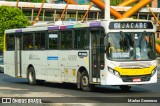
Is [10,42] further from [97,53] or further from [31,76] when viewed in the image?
[97,53]

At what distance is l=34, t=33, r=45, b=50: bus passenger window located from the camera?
2750cm

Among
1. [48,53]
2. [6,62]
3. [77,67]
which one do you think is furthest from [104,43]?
[6,62]

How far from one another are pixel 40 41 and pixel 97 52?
5.65 meters

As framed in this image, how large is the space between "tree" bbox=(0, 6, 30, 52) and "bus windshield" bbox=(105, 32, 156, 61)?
189 feet

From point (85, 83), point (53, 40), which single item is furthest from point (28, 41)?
point (85, 83)

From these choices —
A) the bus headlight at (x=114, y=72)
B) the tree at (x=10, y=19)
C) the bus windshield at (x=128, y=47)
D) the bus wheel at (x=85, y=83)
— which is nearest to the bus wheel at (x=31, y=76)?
the bus wheel at (x=85, y=83)

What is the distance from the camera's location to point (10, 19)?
264 ft

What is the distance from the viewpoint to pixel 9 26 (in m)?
79.4

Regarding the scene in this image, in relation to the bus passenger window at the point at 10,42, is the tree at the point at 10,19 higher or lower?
higher

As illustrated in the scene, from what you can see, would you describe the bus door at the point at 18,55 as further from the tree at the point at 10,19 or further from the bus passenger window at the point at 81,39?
the tree at the point at 10,19

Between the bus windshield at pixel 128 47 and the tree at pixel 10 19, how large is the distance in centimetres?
5772

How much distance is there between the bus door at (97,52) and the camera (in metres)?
22.4

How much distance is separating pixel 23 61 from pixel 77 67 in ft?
21.1

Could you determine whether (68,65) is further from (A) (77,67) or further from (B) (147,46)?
(B) (147,46)
